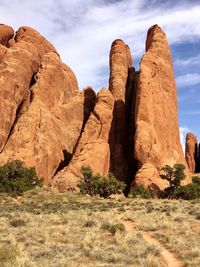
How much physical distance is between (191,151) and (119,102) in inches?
1278

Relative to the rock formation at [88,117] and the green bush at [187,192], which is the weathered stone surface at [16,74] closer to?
the rock formation at [88,117]

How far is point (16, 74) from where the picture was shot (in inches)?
2549

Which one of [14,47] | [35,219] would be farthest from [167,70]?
[35,219]

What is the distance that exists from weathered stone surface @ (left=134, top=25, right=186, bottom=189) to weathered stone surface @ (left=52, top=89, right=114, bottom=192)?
204 inches

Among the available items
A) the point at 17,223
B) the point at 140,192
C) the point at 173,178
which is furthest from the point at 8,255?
the point at 173,178

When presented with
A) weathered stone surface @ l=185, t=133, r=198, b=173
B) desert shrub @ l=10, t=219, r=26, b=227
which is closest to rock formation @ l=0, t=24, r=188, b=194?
weathered stone surface @ l=185, t=133, r=198, b=173

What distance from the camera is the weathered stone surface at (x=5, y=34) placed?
76062mm

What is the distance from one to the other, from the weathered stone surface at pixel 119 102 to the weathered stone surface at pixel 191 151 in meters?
27.4

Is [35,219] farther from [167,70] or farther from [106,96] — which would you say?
[167,70]

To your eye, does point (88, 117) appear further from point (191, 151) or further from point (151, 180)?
point (191, 151)

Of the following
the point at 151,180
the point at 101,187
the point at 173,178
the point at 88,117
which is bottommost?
the point at 101,187

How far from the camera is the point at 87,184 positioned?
5047 centimetres

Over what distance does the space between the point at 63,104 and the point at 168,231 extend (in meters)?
49.8

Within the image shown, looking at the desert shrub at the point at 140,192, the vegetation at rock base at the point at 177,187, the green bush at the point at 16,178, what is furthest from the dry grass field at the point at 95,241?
the vegetation at rock base at the point at 177,187
